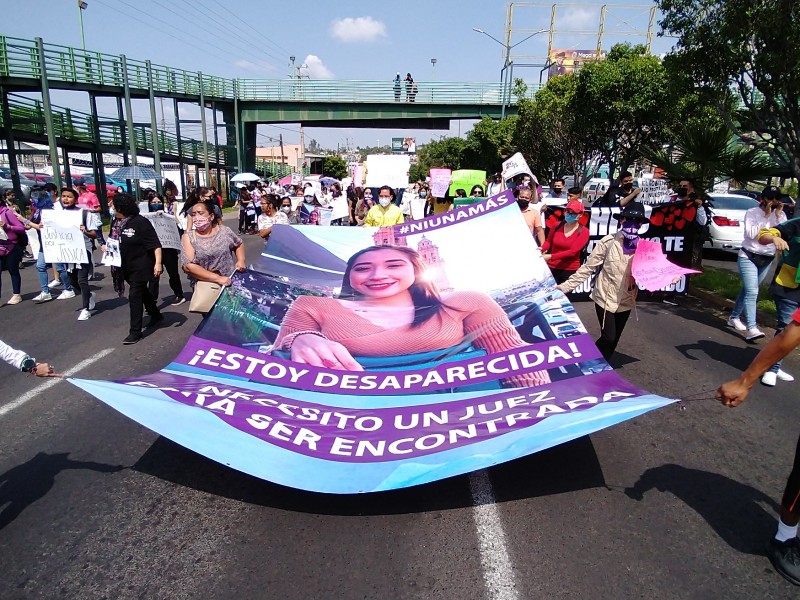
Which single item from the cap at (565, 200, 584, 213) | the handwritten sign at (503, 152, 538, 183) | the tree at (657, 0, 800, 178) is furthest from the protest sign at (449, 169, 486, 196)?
the cap at (565, 200, 584, 213)

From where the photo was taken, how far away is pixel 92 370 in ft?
19.4

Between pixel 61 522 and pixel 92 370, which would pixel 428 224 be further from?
pixel 61 522

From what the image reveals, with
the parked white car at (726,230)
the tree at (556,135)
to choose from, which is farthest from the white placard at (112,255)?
the tree at (556,135)

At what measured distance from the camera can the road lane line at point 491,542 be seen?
273cm

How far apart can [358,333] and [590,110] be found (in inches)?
720

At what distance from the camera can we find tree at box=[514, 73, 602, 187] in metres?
22.5

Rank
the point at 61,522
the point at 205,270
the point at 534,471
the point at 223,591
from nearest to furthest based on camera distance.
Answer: the point at 223,591
the point at 61,522
the point at 534,471
the point at 205,270

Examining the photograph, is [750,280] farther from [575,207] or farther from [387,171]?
[387,171]

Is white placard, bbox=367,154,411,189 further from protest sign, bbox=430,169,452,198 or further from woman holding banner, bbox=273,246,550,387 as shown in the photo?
woman holding banner, bbox=273,246,550,387

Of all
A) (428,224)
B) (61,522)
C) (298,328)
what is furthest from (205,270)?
(61,522)

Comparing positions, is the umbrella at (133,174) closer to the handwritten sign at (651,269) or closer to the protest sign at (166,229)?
the protest sign at (166,229)

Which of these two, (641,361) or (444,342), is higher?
A: (444,342)

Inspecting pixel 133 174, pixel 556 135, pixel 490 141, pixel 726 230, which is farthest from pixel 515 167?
pixel 490 141

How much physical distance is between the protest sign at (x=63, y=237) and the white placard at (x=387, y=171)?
9.15 metres
